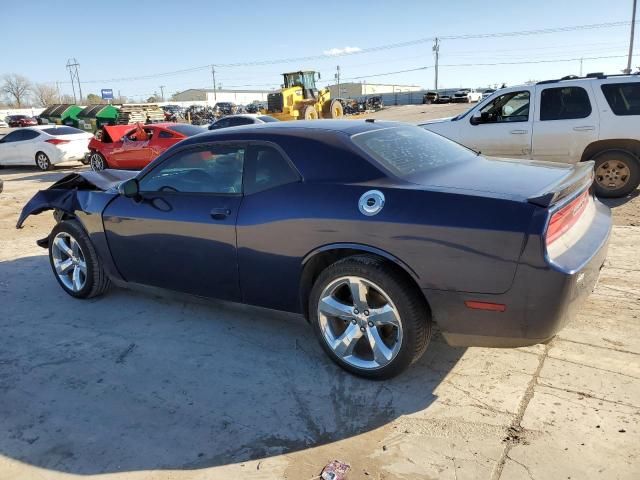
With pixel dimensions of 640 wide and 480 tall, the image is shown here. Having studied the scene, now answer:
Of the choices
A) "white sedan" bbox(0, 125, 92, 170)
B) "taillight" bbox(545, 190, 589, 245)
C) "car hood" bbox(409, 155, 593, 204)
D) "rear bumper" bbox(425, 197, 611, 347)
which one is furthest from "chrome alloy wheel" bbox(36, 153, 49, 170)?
"taillight" bbox(545, 190, 589, 245)

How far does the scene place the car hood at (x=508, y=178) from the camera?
9.18 ft

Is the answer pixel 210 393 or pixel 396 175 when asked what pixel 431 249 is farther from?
pixel 210 393

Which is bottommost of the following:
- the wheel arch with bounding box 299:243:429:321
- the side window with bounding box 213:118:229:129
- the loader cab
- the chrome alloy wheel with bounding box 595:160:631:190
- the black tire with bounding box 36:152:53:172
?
the black tire with bounding box 36:152:53:172

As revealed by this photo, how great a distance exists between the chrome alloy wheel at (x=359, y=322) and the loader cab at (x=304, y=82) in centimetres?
2822

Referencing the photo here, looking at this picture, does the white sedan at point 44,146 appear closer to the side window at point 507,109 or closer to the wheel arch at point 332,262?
the side window at point 507,109

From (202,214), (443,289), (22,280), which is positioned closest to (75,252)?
(22,280)

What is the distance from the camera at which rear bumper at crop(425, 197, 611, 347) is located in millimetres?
2572

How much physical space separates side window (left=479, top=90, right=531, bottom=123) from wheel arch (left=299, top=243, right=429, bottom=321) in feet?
20.7

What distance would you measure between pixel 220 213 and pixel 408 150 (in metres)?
1.38

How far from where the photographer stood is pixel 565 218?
9.37 feet

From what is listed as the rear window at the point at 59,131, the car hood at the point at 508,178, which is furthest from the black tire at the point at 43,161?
the car hood at the point at 508,178

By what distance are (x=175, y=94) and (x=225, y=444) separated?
159852 mm

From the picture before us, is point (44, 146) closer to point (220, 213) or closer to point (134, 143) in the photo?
point (134, 143)

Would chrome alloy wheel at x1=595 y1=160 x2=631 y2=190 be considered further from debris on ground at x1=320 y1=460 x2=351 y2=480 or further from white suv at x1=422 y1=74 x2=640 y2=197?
debris on ground at x1=320 y1=460 x2=351 y2=480
